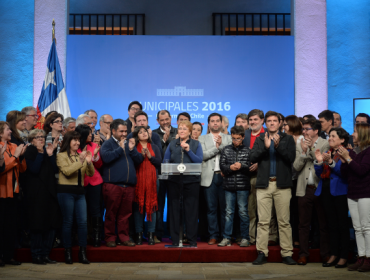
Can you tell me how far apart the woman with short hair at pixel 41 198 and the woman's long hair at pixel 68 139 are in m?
0.12

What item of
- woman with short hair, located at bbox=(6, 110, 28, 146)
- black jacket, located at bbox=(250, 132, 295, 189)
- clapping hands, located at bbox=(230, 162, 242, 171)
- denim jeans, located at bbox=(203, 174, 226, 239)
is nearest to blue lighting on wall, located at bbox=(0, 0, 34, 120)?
woman with short hair, located at bbox=(6, 110, 28, 146)

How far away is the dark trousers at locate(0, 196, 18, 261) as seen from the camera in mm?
4328

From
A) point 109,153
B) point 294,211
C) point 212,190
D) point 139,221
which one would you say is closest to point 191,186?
point 212,190

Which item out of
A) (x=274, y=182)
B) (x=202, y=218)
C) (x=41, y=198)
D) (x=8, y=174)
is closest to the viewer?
(x=8, y=174)

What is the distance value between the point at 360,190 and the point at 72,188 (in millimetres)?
3043

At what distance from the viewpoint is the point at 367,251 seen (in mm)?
4129

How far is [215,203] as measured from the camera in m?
5.11

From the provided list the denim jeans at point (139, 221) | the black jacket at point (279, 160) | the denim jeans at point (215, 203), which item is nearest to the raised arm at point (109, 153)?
the denim jeans at point (139, 221)

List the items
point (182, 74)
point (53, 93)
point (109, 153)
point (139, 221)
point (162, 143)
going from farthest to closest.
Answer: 1. point (182, 74)
2. point (53, 93)
3. point (162, 143)
4. point (139, 221)
5. point (109, 153)

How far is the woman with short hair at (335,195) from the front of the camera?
4.38 meters

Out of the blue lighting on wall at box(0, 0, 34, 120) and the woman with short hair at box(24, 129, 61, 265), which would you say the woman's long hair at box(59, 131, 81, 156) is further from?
the blue lighting on wall at box(0, 0, 34, 120)

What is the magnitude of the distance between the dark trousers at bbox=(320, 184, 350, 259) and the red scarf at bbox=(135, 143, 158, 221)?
196 centimetres

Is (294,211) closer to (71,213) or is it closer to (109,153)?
(109,153)

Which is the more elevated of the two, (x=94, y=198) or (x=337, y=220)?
(x=94, y=198)
